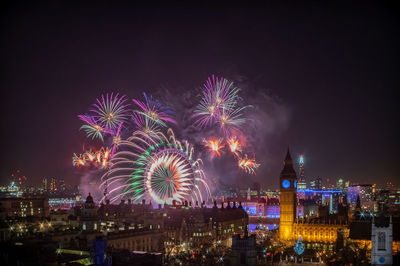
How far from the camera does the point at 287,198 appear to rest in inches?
4656

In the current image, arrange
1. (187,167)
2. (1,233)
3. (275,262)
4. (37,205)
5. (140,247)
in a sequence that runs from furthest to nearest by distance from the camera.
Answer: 1. (37,205)
2. (187,167)
3. (140,247)
4. (275,262)
5. (1,233)

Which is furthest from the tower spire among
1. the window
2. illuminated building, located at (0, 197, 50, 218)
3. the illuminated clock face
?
the window

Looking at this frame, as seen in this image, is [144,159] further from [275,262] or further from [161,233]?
[275,262]

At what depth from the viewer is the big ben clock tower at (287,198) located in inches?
4449

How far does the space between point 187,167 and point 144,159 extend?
31.5 feet

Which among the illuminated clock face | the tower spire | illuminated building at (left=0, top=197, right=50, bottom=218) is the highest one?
the tower spire

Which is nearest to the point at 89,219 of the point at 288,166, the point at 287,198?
the point at 287,198

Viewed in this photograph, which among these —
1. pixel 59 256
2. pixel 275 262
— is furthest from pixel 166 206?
pixel 59 256

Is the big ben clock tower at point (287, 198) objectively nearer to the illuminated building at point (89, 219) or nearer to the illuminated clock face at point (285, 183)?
the illuminated clock face at point (285, 183)

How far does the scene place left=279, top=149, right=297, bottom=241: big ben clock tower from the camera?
113000 mm

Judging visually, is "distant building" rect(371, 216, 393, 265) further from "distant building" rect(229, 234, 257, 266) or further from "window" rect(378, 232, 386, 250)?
"distant building" rect(229, 234, 257, 266)

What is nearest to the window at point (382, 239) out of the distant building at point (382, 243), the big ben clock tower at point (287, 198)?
the distant building at point (382, 243)

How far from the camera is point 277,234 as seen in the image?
114 metres

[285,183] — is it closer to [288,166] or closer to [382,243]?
[288,166]
